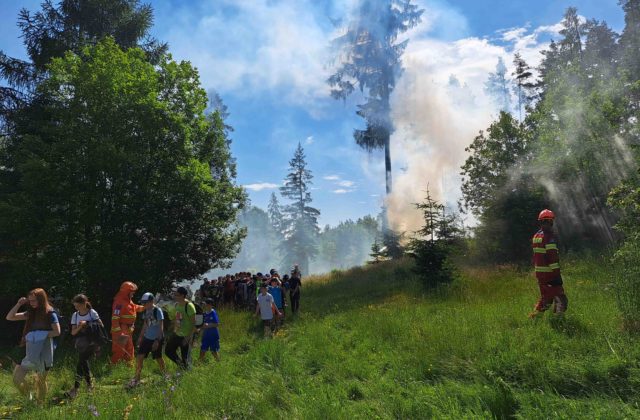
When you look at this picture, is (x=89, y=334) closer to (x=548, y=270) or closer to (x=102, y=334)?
(x=102, y=334)

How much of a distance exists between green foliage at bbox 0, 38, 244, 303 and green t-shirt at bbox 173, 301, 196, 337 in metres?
5.45

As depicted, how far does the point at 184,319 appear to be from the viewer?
7059mm

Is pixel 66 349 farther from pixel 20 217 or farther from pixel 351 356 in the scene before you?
pixel 351 356

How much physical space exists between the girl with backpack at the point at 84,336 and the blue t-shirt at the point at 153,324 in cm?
75

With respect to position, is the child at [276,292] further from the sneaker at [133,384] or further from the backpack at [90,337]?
the backpack at [90,337]

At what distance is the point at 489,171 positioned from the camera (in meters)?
23.0

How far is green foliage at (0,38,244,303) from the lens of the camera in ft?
36.9

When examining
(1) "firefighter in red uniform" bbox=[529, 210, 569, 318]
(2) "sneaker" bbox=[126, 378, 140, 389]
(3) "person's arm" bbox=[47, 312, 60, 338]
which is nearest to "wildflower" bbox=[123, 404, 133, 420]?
A: (2) "sneaker" bbox=[126, 378, 140, 389]

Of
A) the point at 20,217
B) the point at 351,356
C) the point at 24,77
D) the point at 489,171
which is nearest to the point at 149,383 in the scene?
the point at 351,356

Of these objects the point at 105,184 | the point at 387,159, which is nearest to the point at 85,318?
the point at 105,184

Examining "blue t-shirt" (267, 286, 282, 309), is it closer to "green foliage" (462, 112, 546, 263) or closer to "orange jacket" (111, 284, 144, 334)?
"orange jacket" (111, 284, 144, 334)

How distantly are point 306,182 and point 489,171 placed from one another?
45271 mm

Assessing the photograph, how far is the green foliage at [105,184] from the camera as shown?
1126cm

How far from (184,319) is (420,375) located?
13.7 feet
